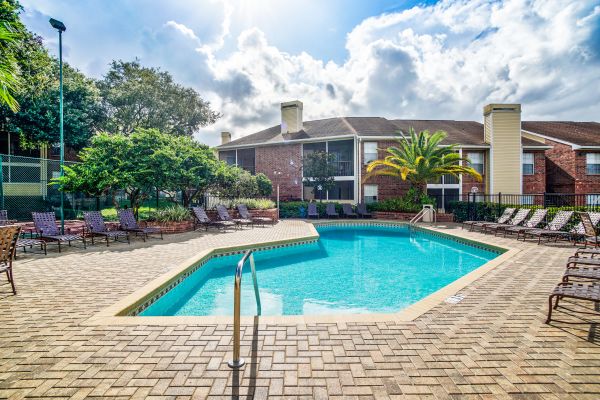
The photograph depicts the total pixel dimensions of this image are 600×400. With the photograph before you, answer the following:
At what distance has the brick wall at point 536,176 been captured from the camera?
77.6 ft

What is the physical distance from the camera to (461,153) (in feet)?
76.6

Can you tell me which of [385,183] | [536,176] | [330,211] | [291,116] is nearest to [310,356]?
[330,211]

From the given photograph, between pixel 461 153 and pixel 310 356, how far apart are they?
2434 cm

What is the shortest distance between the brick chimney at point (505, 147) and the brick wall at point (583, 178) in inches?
150

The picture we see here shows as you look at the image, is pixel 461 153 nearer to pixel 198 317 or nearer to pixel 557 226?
pixel 557 226

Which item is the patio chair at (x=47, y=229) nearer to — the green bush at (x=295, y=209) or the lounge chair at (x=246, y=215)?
the lounge chair at (x=246, y=215)

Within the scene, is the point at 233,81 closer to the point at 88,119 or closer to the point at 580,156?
the point at 88,119

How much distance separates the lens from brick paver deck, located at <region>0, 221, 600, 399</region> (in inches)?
98.8

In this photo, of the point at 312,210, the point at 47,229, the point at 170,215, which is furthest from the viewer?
the point at 312,210

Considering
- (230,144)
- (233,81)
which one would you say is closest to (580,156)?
(233,81)

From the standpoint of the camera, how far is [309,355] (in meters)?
3.05

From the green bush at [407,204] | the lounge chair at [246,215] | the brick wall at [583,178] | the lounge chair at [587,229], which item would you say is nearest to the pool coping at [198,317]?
the lounge chair at [587,229]

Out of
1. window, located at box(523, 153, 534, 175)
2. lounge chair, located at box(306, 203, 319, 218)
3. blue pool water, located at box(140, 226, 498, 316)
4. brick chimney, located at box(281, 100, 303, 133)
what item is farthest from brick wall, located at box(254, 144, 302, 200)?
window, located at box(523, 153, 534, 175)

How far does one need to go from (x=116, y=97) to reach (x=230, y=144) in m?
9.83
